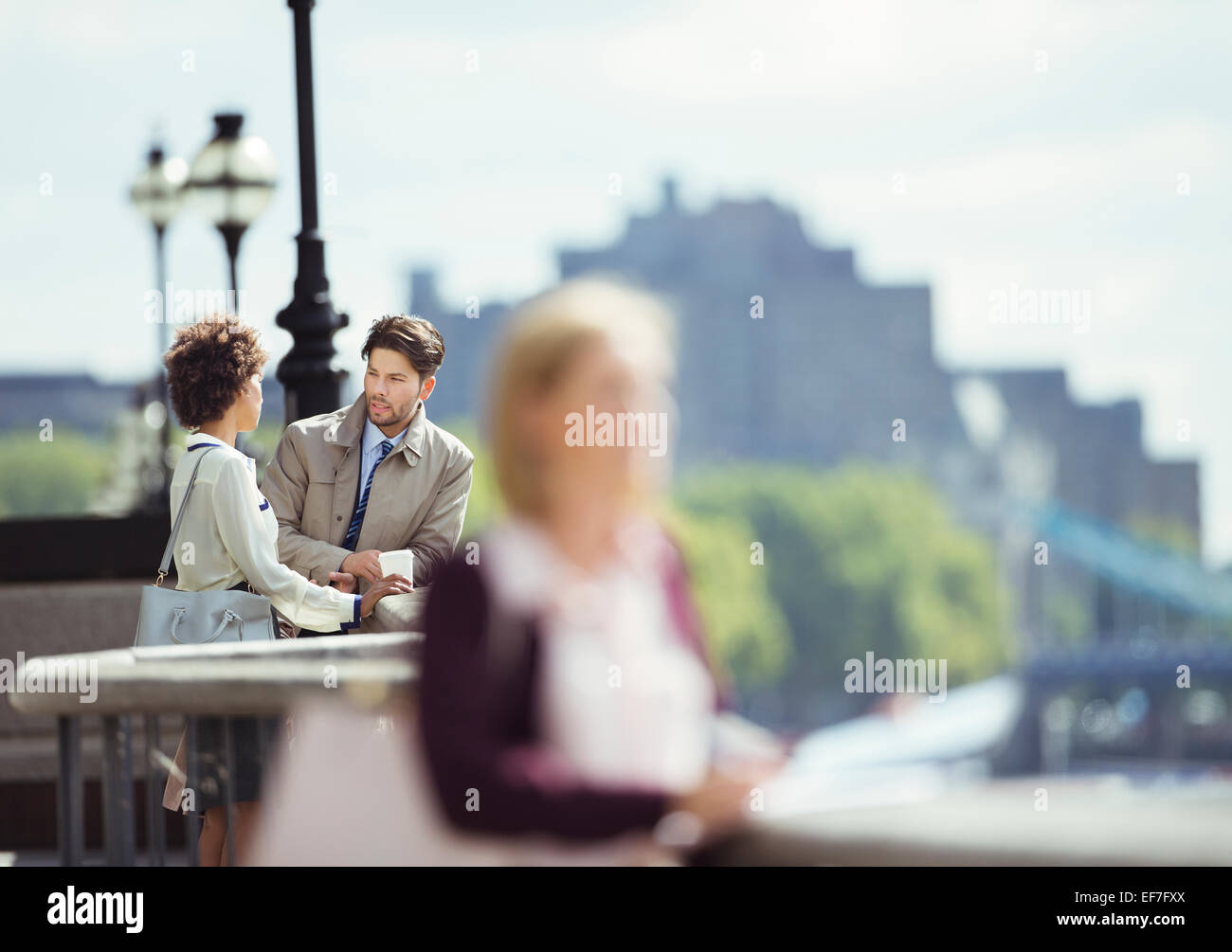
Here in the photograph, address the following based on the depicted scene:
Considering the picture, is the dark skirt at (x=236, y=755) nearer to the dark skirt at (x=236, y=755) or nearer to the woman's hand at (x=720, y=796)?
the dark skirt at (x=236, y=755)

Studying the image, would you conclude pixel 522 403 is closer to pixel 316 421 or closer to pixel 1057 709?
pixel 316 421

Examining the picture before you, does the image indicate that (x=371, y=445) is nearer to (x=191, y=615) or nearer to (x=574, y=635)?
(x=191, y=615)

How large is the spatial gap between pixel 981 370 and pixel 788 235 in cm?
2248

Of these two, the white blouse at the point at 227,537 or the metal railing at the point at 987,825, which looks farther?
the white blouse at the point at 227,537

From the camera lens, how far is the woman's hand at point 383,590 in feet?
15.3

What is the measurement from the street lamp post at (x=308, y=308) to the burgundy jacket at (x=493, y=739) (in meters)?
5.21

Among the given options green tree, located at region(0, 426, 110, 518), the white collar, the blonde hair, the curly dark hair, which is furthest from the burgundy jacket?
green tree, located at region(0, 426, 110, 518)

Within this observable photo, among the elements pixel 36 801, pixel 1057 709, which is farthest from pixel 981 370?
pixel 36 801

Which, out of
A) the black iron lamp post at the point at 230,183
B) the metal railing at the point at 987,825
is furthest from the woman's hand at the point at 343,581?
the black iron lamp post at the point at 230,183

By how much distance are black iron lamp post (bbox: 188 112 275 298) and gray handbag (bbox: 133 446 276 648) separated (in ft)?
23.3

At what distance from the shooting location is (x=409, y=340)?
4828mm

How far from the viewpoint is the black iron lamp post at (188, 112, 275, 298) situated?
11.4 metres

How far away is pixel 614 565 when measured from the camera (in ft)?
7.12

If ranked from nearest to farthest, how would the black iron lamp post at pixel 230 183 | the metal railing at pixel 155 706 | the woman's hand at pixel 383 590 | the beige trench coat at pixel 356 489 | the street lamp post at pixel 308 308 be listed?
1. the metal railing at pixel 155 706
2. the woman's hand at pixel 383 590
3. the beige trench coat at pixel 356 489
4. the street lamp post at pixel 308 308
5. the black iron lamp post at pixel 230 183
